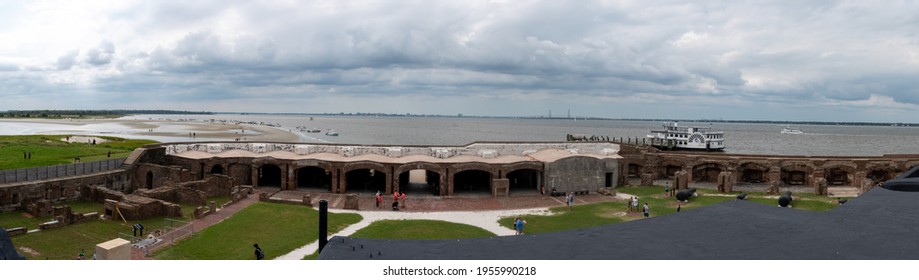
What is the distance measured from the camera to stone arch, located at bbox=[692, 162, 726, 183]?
44928mm

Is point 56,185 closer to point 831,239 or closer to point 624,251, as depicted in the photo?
point 624,251

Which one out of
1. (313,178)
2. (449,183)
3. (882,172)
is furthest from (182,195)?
(882,172)

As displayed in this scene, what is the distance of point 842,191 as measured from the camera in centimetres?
3728

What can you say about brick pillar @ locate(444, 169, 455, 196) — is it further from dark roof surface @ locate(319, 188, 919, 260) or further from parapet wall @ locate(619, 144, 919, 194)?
dark roof surface @ locate(319, 188, 919, 260)

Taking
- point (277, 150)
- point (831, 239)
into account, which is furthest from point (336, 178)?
point (831, 239)

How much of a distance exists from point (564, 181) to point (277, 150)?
71.5 ft

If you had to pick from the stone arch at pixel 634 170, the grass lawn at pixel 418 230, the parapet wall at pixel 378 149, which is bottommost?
the grass lawn at pixel 418 230

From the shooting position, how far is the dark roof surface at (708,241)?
23.3 feet

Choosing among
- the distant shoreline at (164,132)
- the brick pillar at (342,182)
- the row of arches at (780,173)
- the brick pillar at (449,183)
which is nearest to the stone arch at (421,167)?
the brick pillar at (449,183)

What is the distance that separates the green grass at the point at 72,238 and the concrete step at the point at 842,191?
4019 centimetres

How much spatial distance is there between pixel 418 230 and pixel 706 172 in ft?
101

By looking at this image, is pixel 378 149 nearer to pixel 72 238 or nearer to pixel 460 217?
pixel 460 217

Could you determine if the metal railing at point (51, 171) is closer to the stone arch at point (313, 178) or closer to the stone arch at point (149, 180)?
the stone arch at point (149, 180)

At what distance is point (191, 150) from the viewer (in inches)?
1692
